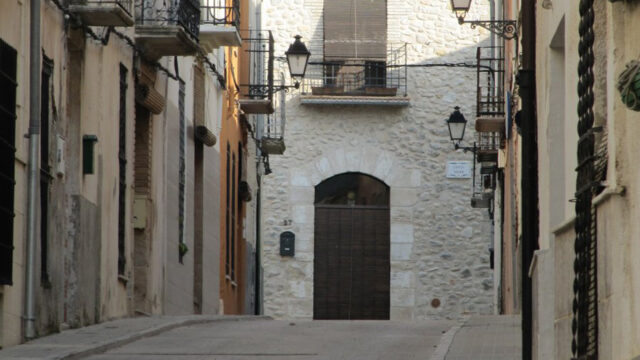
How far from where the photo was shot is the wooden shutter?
35406 mm

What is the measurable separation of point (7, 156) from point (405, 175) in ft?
76.0

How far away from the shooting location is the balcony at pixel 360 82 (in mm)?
35188

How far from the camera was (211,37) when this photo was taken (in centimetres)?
2283

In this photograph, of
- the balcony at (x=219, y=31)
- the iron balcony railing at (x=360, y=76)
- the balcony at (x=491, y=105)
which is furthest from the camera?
the iron balcony railing at (x=360, y=76)

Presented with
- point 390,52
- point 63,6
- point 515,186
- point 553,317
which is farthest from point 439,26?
point 553,317

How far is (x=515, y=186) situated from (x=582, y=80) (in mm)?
16136

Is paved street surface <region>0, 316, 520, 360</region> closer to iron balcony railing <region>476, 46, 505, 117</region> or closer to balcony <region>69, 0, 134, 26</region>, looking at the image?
balcony <region>69, 0, 134, 26</region>

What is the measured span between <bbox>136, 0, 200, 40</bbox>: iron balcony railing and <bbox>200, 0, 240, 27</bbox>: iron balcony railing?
3.78 feet

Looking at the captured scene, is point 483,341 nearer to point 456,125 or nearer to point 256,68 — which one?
point 456,125

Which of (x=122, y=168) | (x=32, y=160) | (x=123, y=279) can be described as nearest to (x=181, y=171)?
(x=122, y=168)

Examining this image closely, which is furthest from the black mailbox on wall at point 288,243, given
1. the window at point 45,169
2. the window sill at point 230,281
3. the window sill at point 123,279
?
the window at point 45,169

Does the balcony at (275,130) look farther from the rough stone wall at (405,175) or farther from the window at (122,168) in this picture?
the window at (122,168)

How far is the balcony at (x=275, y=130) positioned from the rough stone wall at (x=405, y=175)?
1.84 ft

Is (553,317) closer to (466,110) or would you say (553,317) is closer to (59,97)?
(59,97)
